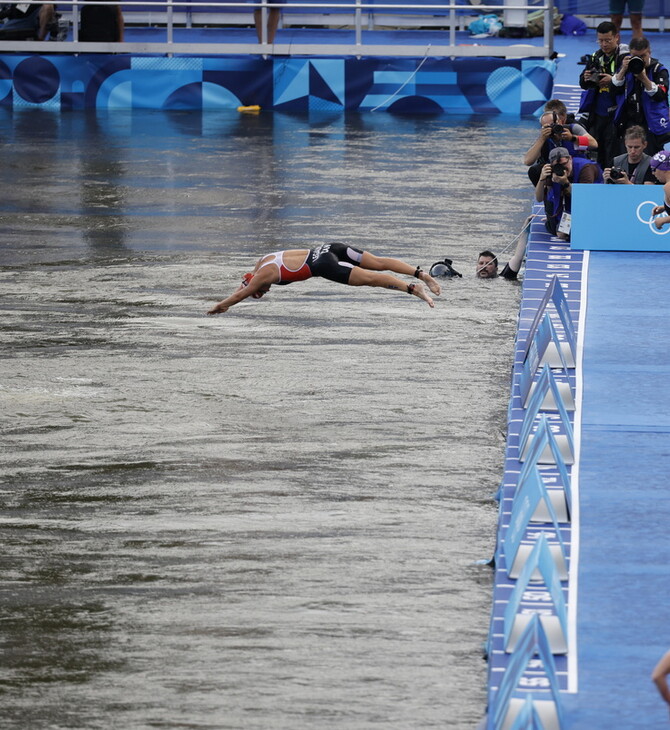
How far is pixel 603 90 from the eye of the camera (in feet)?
52.3

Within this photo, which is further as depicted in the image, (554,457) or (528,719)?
(554,457)

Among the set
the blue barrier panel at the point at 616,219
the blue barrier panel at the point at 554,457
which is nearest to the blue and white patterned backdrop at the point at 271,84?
the blue barrier panel at the point at 616,219

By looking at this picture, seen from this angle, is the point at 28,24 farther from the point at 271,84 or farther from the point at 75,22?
the point at 271,84

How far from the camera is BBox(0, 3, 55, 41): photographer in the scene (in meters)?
25.1

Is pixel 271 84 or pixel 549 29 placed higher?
pixel 549 29

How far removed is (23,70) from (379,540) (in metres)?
18.1

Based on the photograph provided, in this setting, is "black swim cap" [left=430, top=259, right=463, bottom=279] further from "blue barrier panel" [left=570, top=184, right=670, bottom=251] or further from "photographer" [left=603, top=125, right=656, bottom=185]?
"photographer" [left=603, top=125, right=656, bottom=185]

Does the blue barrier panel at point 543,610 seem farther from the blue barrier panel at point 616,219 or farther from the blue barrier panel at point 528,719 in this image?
the blue barrier panel at point 616,219

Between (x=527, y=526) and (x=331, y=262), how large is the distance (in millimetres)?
4604

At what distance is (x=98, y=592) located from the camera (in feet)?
26.8

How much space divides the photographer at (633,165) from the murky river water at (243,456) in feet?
5.23

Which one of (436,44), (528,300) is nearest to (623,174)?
(528,300)

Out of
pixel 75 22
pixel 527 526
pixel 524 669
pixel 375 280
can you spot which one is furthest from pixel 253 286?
pixel 75 22

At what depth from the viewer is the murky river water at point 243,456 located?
7215 mm
